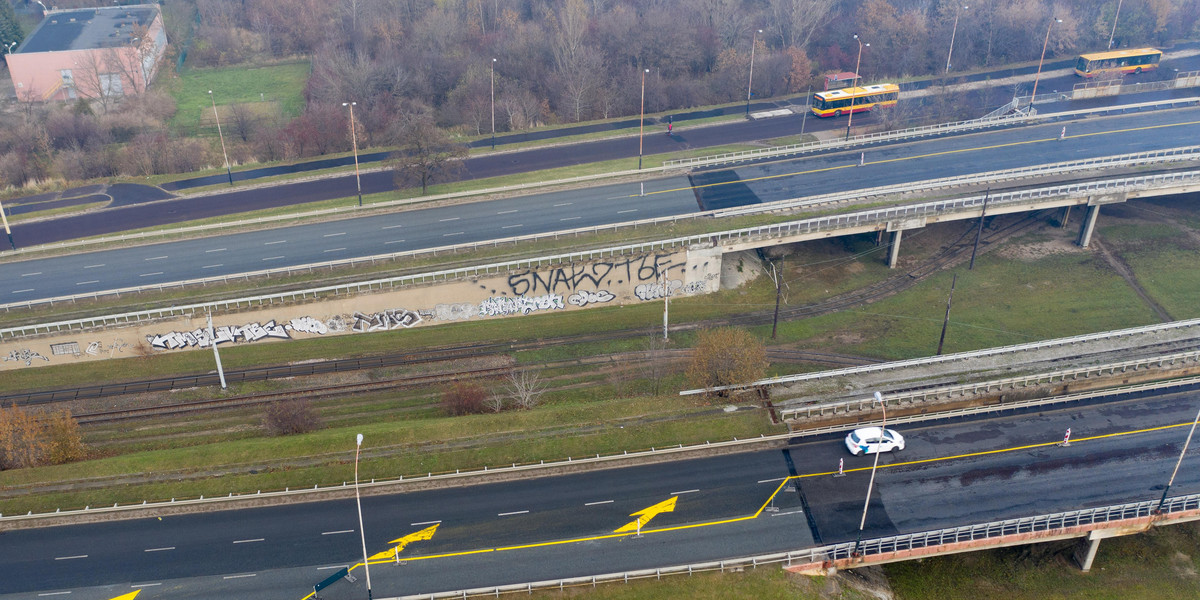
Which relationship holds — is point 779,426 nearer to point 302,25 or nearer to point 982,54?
point 982,54

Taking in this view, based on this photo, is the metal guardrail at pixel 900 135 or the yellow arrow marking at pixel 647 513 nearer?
the yellow arrow marking at pixel 647 513

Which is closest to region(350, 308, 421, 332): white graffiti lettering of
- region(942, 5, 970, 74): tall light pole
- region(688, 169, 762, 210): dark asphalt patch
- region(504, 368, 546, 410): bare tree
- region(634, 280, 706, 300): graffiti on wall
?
region(504, 368, 546, 410): bare tree

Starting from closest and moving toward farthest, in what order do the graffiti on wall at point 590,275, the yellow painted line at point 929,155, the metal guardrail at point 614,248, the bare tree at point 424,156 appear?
the metal guardrail at point 614,248
the graffiti on wall at point 590,275
the bare tree at point 424,156
the yellow painted line at point 929,155

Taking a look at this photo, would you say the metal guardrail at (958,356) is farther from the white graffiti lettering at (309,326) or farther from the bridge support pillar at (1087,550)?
the white graffiti lettering at (309,326)

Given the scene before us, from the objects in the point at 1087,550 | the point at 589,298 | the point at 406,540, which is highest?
the point at 589,298

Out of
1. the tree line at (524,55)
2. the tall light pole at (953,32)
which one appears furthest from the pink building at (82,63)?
the tall light pole at (953,32)

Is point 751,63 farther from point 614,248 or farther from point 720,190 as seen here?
point 614,248

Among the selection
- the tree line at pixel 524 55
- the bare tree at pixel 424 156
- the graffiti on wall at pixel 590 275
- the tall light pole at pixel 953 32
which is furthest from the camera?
the tall light pole at pixel 953 32

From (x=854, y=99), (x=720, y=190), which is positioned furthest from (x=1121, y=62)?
(x=720, y=190)
